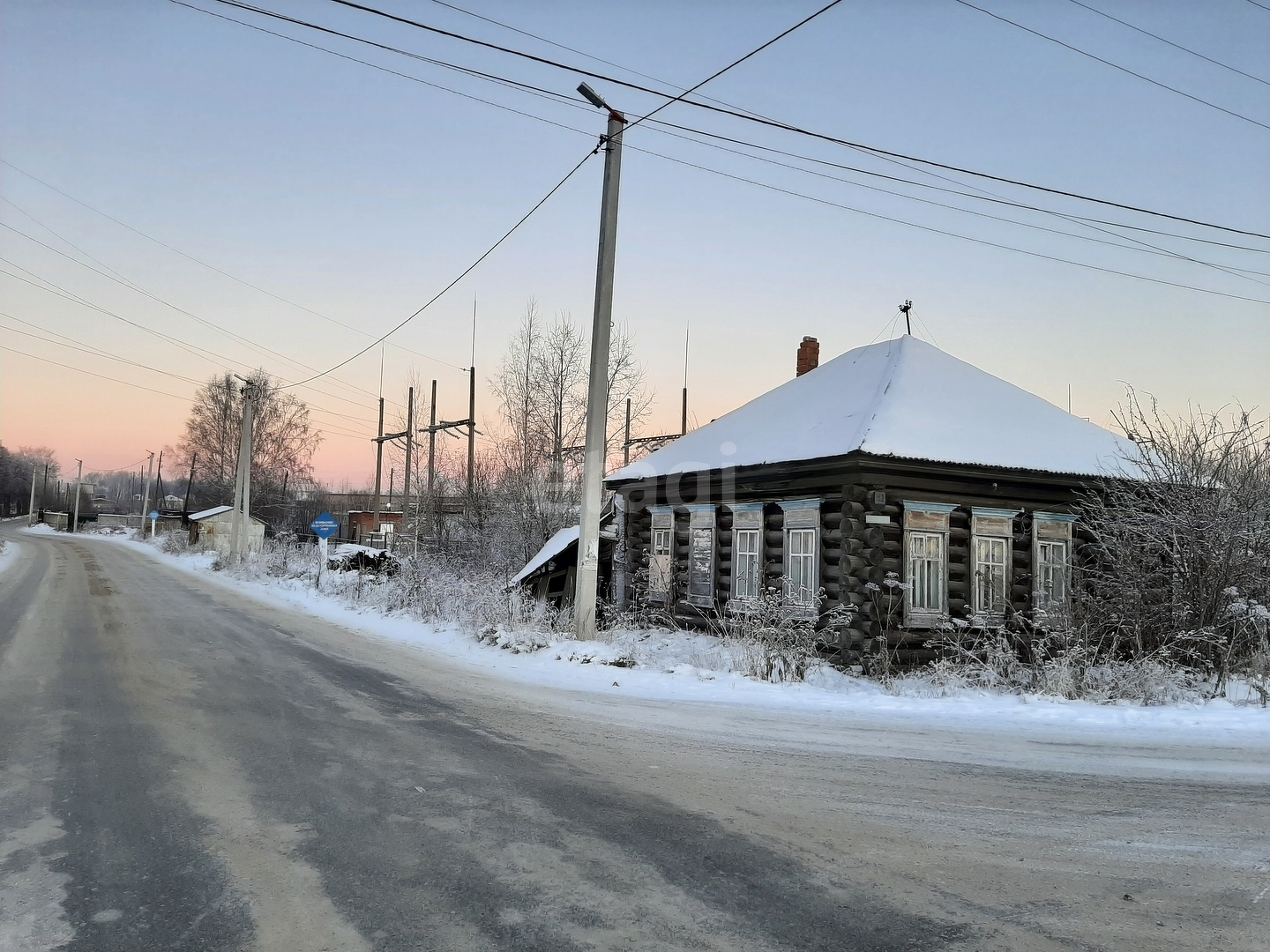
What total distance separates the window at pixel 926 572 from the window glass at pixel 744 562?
281cm

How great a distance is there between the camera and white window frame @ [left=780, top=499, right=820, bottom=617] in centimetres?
1360

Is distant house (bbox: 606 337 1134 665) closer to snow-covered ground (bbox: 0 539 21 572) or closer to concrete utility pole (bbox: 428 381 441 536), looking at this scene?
concrete utility pole (bbox: 428 381 441 536)

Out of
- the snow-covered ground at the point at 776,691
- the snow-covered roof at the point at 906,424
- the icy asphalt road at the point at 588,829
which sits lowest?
the snow-covered ground at the point at 776,691

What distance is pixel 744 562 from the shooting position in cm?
1534

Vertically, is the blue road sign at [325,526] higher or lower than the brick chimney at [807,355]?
lower

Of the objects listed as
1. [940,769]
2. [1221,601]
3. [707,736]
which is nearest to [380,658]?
[707,736]

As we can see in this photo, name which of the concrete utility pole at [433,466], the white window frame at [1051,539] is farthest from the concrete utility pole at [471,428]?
the white window frame at [1051,539]

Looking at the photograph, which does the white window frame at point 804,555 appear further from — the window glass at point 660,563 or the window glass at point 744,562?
the window glass at point 660,563

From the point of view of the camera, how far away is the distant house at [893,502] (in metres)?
12.8

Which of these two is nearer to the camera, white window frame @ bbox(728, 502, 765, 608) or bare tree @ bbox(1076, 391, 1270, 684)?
bare tree @ bbox(1076, 391, 1270, 684)

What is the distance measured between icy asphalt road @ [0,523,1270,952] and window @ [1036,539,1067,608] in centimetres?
622

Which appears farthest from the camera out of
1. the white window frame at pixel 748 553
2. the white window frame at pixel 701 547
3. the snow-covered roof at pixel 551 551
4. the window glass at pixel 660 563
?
the snow-covered roof at pixel 551 551

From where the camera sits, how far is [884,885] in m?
4.09

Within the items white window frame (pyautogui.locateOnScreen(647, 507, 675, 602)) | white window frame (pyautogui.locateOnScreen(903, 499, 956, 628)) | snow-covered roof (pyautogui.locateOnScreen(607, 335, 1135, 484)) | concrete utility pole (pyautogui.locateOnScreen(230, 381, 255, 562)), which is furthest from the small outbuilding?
concrete utility pole (pyautogui.locateOnScreen(230, 381, 255, 562))
